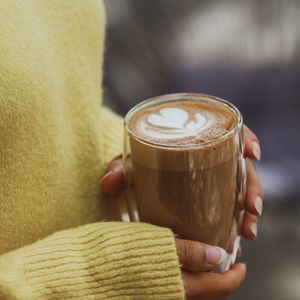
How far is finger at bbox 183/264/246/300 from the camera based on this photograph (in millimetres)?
562

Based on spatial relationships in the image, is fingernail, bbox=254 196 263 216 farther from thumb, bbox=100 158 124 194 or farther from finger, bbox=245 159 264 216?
thumb, bbox=100 158 124 194

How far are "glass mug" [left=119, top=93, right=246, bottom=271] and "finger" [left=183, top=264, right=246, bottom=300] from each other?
32mm

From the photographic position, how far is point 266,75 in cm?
103

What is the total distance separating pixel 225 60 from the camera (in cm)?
103

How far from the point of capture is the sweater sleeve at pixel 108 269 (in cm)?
53

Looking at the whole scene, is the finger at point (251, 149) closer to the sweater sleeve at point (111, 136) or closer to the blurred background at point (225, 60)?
the sweater sleeve at point (111, 136)

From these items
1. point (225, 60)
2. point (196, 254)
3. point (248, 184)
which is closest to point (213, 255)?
point (196, 254)

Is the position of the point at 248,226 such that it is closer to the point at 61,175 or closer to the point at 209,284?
the point at 209,284

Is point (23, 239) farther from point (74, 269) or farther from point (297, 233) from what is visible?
point (297, 233)

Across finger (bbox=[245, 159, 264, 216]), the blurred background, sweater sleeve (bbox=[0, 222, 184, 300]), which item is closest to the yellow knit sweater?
sweater sleeve (bbox=[0, 222, 184, 300])

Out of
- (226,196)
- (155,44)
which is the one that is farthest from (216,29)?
(226,196)

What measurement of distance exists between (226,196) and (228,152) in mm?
53

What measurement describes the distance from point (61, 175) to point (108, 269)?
14cm

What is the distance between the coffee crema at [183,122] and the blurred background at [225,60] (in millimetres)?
418
